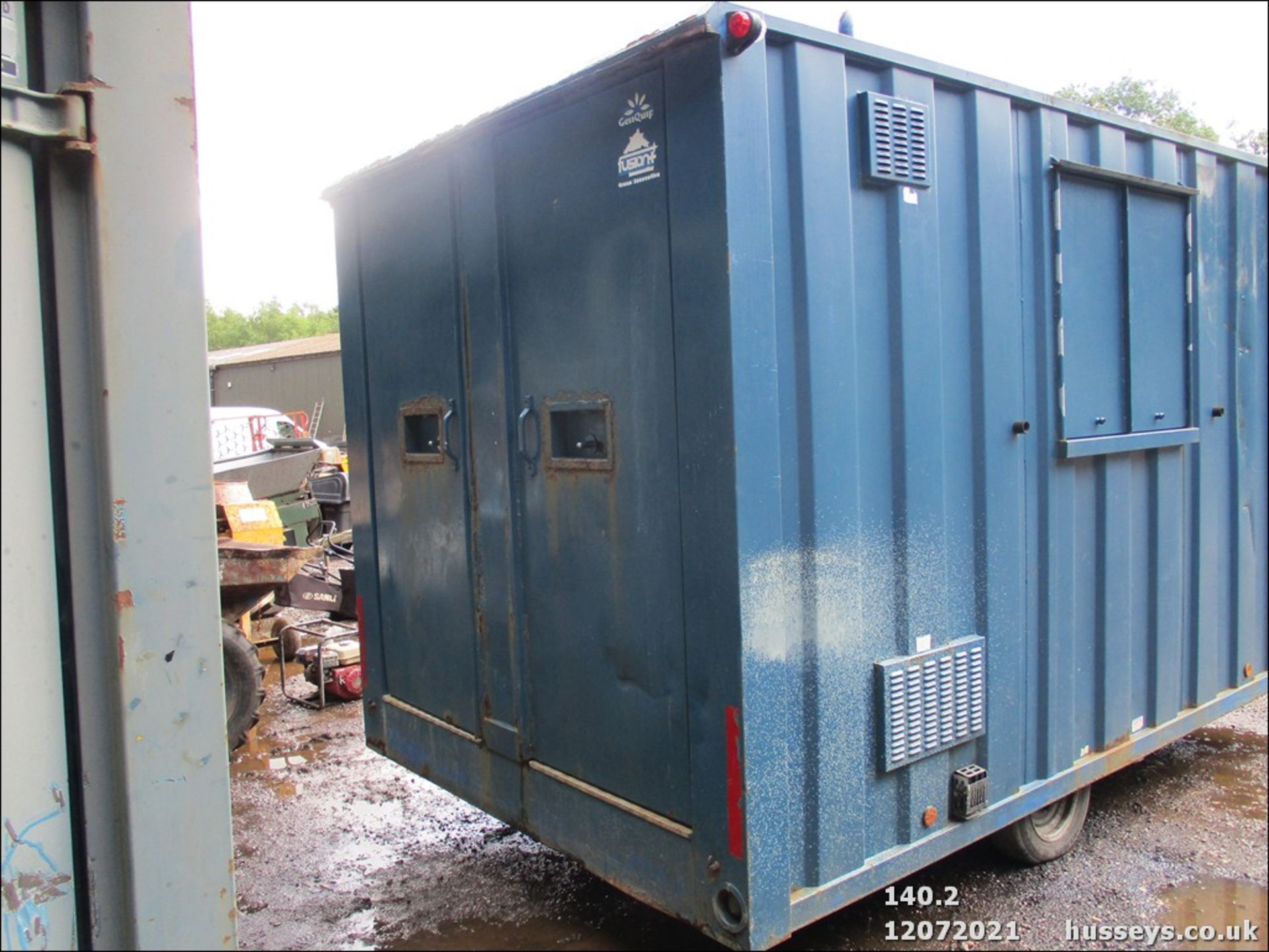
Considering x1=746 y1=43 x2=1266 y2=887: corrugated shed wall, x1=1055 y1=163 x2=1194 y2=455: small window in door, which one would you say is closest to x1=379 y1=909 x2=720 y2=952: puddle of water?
x1=746 y1=43 x2=1266 y2=887: corrugated shed wall

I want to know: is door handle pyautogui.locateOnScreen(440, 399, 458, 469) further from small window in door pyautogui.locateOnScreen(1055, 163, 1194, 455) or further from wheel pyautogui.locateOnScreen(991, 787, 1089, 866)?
wheel pyautogui.locateOnScreen(991, 787, 1089, 866)

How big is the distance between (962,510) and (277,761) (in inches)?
172

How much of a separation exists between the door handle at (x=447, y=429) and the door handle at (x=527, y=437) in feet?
1.58

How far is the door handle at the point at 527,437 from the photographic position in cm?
351

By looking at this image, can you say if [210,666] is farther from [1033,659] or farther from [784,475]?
[1033,659]

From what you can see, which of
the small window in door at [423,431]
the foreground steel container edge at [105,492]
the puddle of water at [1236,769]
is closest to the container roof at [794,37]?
the small window in door at [423,431]

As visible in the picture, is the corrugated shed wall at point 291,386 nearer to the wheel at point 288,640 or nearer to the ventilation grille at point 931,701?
the wheel at point 288,640

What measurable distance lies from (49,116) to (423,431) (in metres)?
2.75

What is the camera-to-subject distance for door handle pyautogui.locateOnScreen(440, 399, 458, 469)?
12.9 ft

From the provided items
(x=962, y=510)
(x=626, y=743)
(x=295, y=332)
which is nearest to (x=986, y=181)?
(x=962, y=510)

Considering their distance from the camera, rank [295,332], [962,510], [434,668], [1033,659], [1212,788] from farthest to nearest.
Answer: [295,332] < [1212,788] < [434,668] < [1033,659] < [962,510]

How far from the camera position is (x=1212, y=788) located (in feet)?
17.4

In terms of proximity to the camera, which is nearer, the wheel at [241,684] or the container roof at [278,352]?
the wheel at [241,684]

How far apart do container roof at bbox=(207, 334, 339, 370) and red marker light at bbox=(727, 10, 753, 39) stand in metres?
23.9
